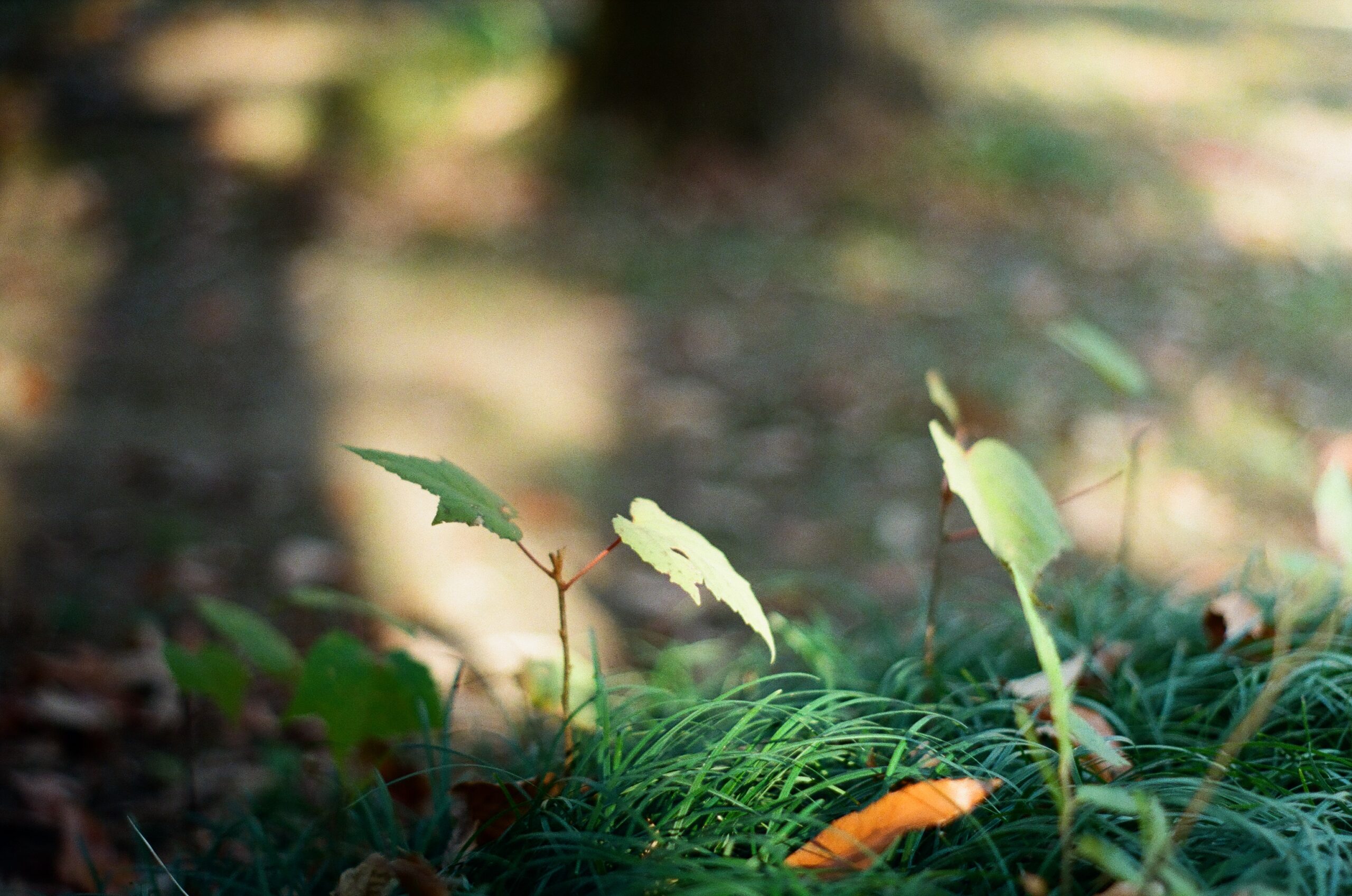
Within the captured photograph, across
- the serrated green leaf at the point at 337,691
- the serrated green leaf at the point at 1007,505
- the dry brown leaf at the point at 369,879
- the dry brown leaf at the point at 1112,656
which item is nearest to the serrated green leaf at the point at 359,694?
the serrated green leaf at the point at 337,691

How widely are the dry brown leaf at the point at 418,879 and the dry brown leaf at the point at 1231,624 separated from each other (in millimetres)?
1148

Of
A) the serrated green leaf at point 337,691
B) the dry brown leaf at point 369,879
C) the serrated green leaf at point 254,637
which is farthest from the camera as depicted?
the serrated green leaf at point 254,637

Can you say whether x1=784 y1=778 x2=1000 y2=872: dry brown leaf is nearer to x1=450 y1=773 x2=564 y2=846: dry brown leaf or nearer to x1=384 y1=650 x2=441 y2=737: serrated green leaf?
x1=450 y1=773 x2=564 y2=846: dry brown leaf

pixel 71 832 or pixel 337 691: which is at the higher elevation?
pixel 337 691

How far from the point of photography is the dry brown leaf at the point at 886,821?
3.28ft

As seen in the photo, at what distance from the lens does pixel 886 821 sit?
1021 millimetres

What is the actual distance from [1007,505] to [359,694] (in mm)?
867

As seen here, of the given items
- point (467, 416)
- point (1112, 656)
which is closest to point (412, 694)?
point (1112, 656)

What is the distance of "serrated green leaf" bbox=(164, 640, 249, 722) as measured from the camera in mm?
1460

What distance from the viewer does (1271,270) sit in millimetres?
4168

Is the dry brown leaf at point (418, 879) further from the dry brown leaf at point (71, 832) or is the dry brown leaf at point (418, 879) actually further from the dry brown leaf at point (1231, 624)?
the dry brown leaf at point (1231, 624)

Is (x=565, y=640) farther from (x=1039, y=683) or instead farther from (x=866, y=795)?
(x=1039, y=683)

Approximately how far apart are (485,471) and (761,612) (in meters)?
2.10

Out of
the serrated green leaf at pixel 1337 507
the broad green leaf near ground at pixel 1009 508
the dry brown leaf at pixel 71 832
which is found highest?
the broad green leaf near ground at pixel 1009 508
